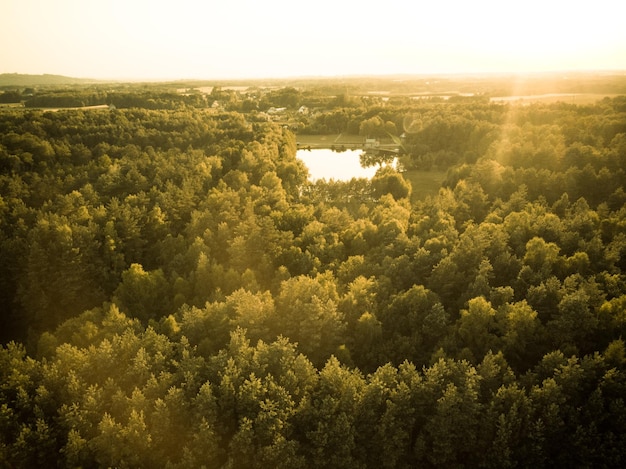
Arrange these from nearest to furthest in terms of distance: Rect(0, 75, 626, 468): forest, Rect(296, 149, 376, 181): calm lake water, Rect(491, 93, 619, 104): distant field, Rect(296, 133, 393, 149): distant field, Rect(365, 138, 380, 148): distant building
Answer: Rect(0, 75, 626, 468): forest → Rect(296, 149, 376, 181): calm lake water → Rect(365, 138, 380, 148): distant building → Rect(296, 133, 393, 149): distant field → Rect(491, 93, 619, 104): distant field

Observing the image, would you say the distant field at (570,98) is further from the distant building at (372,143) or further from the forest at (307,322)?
the forest at (307,322)

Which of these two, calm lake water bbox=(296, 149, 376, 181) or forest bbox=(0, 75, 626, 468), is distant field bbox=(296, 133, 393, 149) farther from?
forest bbox=(0, 75, 626, 468)

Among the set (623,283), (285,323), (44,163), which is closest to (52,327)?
(285,323)

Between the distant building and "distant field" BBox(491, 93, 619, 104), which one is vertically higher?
"distant field" BBox(491, 93, 619, 104)

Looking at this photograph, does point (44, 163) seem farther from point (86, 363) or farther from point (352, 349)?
point (352, 349)

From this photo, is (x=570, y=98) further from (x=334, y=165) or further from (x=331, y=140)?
(x=334, y=165)

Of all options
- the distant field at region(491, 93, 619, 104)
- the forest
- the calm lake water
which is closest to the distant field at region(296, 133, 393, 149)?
the calm lake water
